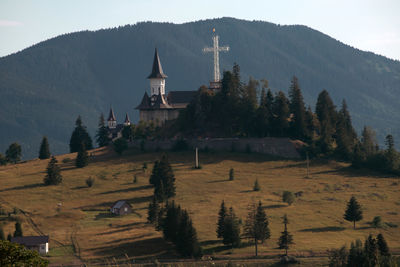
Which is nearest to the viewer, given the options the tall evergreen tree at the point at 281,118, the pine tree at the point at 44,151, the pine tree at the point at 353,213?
the pine tree at the point at 353,213

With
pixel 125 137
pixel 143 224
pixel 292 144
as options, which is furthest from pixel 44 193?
pixel 292 144

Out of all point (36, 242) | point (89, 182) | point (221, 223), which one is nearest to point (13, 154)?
point (89, 182)

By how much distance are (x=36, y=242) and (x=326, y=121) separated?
74.5m

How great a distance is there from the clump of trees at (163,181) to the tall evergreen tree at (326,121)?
35765 millimetres

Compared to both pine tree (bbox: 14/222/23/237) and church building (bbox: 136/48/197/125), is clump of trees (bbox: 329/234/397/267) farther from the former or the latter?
church building (bbox: 136/48/197/125)

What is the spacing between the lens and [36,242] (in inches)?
3250

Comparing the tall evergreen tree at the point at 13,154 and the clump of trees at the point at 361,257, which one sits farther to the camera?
the tall evergreen tree at the point at 13,154

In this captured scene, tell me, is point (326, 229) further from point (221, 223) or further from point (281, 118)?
point (281, 118)

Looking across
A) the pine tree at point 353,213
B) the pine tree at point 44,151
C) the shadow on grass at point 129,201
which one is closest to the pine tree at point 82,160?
the pine tree at point 44,151

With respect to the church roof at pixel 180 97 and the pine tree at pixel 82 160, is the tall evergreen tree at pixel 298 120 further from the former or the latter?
the pine tree at pixel 82 160

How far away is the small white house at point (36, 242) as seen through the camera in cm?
8206

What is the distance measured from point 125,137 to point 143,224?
182 feet

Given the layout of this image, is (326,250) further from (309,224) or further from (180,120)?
(180,120)

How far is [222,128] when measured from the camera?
141875 mm
